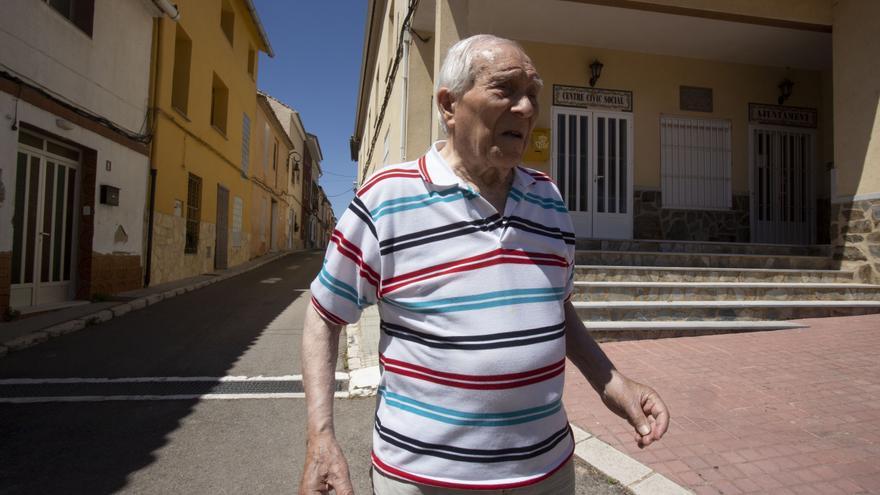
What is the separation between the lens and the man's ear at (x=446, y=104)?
4.79ft

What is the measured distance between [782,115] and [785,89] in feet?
1.55

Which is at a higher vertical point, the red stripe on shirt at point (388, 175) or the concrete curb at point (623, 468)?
the red stripe on shirt at point (388, 175)

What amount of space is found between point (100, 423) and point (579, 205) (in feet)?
25.0

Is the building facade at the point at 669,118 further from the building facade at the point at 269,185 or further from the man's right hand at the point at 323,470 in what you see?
the building facade at the point at 269,185

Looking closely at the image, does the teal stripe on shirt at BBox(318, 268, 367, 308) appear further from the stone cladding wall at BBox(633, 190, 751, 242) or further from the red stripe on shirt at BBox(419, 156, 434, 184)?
the stone cladding wall at BBox(633, 190, 751, 242)

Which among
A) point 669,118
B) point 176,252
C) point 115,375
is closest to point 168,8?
point 176,252

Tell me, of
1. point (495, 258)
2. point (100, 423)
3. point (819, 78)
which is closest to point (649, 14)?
point (819, 78)


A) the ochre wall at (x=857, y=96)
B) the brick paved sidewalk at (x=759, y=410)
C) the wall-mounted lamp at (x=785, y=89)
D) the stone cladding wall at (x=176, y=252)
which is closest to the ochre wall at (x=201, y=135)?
the stone cladding wall at (x=176, y=252)

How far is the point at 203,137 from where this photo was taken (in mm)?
13188

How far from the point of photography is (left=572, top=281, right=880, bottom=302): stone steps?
6.22 metres

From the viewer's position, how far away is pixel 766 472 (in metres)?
2.71

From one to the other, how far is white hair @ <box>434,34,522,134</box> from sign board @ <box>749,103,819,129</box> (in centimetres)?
1010

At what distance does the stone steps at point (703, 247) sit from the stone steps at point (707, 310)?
212 centimetres

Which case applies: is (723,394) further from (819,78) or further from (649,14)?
(819,78)
